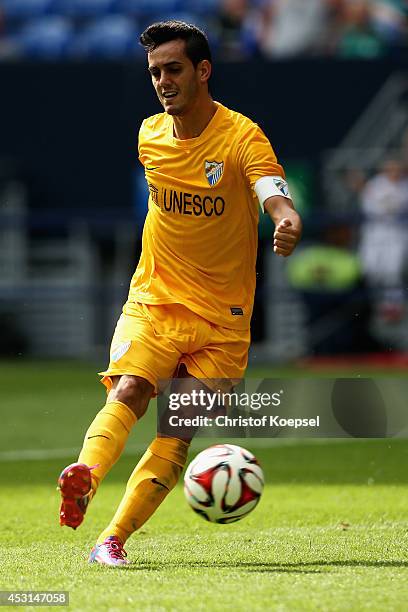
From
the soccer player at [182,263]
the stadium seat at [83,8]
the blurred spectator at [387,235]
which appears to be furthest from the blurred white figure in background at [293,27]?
the soccer player at [182,263]

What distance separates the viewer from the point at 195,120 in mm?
5852

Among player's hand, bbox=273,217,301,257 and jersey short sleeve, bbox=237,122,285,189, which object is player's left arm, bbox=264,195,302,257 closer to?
player's hand, bbox=273,217,301,257

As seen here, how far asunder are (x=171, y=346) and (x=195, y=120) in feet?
3.16

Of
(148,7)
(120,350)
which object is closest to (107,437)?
(120,350)

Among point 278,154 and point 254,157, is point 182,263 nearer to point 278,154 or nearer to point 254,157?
point 254,157

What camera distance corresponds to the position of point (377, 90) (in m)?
17.5

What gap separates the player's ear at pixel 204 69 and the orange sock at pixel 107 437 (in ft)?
4.60

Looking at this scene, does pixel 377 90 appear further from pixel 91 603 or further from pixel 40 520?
pixel 91 603

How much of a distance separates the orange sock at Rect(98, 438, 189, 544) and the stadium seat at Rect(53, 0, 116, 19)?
48.0ft

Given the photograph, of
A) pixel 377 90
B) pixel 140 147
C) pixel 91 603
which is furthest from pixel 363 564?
pixel 377 90

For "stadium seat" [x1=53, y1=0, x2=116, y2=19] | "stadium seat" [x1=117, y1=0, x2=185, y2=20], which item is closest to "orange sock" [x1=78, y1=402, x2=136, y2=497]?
"stadium seat" [x1=117, y1=0, x2=185, y2=20]

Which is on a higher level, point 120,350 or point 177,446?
point 120,350

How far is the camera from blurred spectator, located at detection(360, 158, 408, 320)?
15.7m

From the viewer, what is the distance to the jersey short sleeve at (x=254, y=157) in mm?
5605
